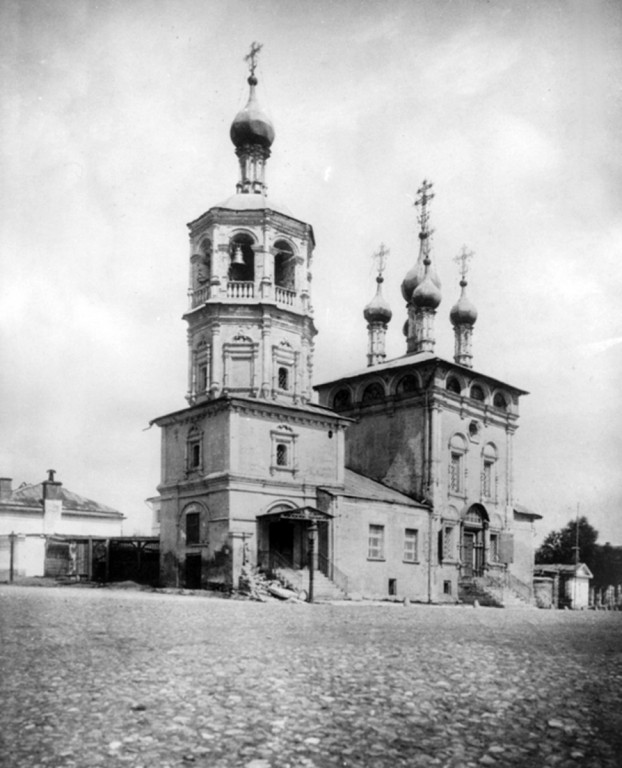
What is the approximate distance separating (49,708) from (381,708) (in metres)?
2.75

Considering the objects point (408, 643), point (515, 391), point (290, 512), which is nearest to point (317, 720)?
point (408, 643)

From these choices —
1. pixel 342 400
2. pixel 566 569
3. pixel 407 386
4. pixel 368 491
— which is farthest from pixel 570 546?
pixel 368 491

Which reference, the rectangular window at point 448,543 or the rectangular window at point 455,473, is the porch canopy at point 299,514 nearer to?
the rectangular window at point 448,543

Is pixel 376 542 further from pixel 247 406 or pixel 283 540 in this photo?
pixel 247 406

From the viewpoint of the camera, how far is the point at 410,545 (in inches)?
1264

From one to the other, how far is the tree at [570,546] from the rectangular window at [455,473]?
3690 cm

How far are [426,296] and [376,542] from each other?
44.8ft

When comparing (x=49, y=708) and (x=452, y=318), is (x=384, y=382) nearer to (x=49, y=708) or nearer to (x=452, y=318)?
(x=452, y=318)

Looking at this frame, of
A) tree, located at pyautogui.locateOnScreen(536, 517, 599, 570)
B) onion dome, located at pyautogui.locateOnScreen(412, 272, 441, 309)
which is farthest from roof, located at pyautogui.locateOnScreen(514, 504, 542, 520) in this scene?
tree, located at pyautogui.locateOnScreen(536, 517, 599, 570)

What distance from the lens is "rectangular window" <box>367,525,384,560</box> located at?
30275 millimetres

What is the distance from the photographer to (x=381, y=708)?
6656mm

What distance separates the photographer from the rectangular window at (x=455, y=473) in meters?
34.9

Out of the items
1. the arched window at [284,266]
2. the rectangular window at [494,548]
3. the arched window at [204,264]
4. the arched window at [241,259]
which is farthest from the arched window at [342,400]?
the arched window at [204,264]

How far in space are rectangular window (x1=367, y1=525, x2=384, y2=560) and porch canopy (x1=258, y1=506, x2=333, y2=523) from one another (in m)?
4.44
